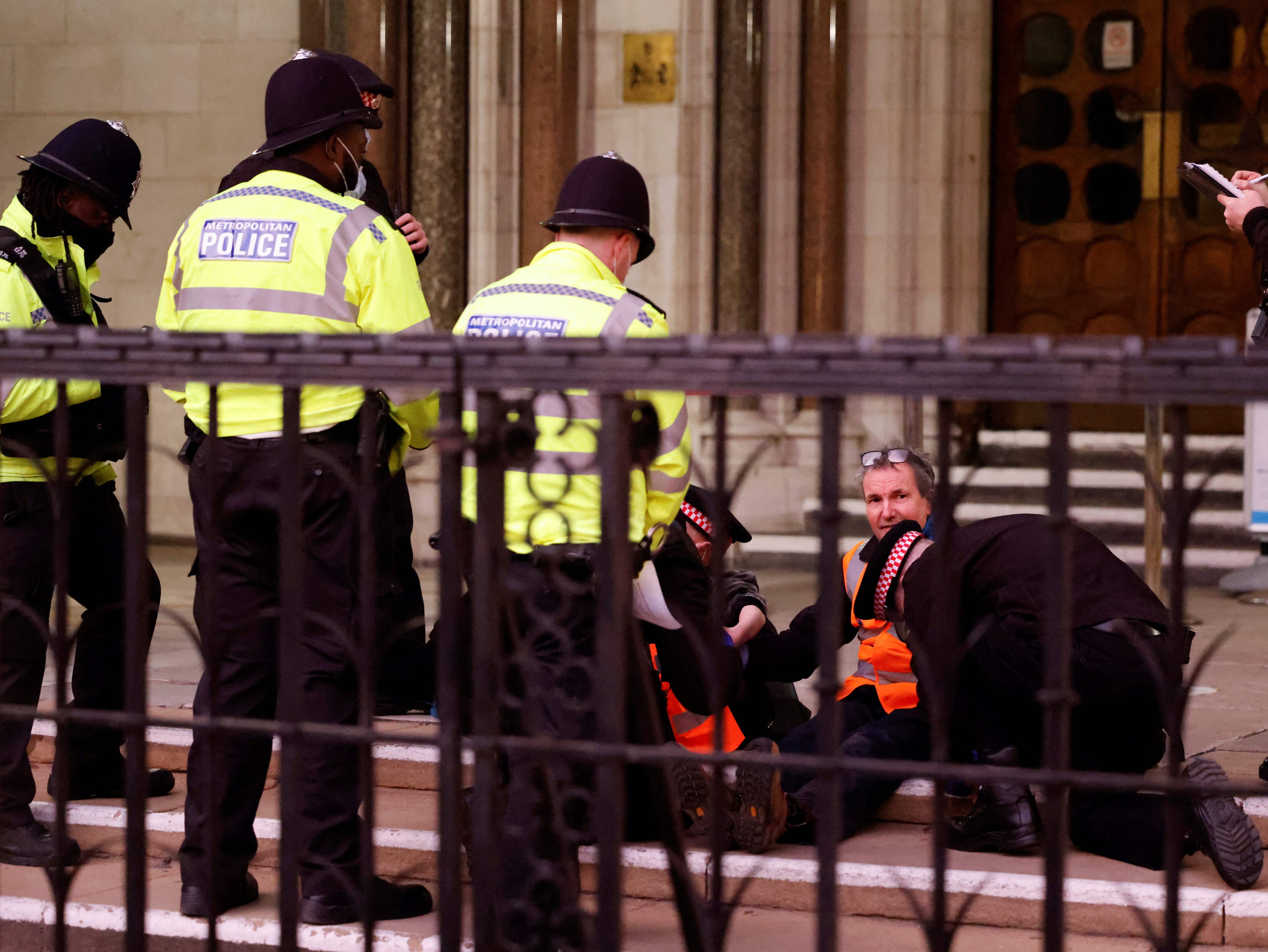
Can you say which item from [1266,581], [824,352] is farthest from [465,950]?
[1266,581]

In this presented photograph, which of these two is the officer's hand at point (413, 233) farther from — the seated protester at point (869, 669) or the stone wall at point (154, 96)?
the stone wall at point (154, 96)

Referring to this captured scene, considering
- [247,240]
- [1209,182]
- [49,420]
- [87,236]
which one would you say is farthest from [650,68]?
[247,240]

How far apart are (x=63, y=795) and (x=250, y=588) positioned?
2.89 feet

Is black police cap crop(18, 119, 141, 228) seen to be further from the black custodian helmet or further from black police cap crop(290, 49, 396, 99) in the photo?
the black custodian helmet

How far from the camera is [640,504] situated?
12.1ft

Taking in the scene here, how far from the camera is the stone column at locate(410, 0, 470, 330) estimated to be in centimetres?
995

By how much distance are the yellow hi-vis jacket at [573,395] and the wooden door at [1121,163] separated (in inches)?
267

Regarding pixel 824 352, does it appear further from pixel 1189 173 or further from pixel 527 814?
pixel 1189 173

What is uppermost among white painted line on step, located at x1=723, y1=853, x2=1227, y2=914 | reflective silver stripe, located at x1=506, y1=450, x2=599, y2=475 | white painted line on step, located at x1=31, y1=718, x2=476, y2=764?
reflective silver stripe, located at x1=506, y1=450, x2=599, y2=475

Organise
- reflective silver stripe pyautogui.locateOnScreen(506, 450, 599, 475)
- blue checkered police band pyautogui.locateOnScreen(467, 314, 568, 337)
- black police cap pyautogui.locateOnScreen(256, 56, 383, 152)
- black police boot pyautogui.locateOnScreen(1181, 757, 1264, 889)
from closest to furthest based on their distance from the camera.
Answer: reflective silver stripe pyautogui.locateOnScreen(506, 450, 599, 475), blue checkered police band pyautogui.locateOnScreen(467, 314, 568, 337), black police boot pyautogui.locateOnScreen(1181, 757, 1264, 889), black police cap pyautogui.locateOnScreen(256, 56, 383, 152)

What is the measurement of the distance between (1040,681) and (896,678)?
0.76 metres

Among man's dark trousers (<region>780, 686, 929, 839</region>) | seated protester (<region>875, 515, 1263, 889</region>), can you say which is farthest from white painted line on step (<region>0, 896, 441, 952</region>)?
Answer: seated protester (<region>875, 515, 1263, 889</region>)

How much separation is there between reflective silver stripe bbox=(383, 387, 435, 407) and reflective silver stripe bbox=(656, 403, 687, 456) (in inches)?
19.5

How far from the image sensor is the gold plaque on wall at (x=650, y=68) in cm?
970
